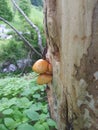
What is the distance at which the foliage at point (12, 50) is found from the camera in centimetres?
1120

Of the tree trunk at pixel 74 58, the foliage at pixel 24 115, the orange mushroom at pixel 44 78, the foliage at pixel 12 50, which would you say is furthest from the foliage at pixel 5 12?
the tree trunk at pixel 74 58

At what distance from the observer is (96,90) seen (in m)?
1.61

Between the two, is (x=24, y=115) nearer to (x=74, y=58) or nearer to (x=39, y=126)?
(x=39, y=126)

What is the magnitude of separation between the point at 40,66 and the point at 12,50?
9.80m

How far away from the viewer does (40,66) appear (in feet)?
5.92

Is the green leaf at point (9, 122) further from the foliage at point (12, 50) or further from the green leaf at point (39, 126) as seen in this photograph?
the foliage at point (12, 50)

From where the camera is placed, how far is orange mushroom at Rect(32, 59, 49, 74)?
1.79 meters

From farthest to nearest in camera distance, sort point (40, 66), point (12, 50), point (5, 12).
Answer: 1. point (5, 12)
2. point (12, 50)
3. point (40, 66)

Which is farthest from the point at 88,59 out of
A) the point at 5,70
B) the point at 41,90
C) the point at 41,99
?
the point at 5,70

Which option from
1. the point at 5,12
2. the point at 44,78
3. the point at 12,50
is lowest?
the point at 12,50

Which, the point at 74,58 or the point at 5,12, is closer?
the point at 74,58

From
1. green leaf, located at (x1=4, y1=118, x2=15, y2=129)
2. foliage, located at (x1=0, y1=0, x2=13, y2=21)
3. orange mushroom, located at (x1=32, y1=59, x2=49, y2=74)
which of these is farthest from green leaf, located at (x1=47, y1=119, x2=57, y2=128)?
foliage, located at (x1=0, y1=0, x2=13, y2=21)

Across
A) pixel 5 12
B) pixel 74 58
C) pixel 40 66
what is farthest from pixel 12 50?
pixel 74 58

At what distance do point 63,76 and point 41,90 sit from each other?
1.21 metres
